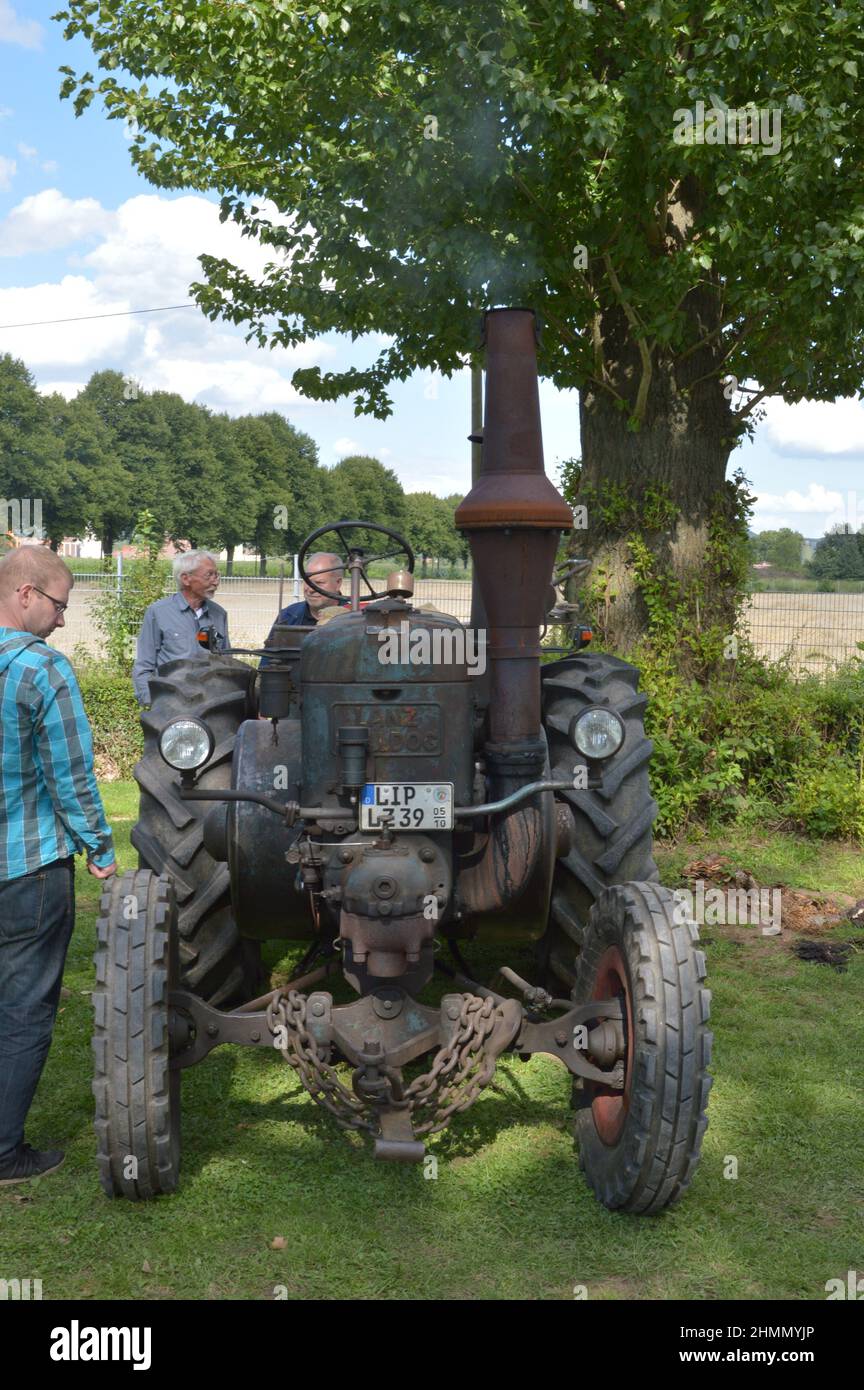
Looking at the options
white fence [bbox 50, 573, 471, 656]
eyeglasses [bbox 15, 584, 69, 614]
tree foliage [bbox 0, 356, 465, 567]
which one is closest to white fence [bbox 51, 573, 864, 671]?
white fence [bbox 50, 573, 471, 656]

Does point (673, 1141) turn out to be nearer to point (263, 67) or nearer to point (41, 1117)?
point (41, 1117)

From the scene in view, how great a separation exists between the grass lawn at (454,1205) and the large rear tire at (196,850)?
34 centimetres

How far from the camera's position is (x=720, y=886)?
688cm

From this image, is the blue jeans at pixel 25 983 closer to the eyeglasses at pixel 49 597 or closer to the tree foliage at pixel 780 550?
the eyeglasses at pixel 49 597

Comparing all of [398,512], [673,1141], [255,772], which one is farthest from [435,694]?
[398,512]

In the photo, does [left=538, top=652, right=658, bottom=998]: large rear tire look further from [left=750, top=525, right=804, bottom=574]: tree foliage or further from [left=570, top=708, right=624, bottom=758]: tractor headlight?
[left=750, top=525, right=804, bottom=574]: tree foliage

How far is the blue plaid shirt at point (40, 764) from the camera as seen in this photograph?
3.65 metres

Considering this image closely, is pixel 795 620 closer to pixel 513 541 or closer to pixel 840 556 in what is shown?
pixel 840 556

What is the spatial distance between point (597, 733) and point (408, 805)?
813 mm

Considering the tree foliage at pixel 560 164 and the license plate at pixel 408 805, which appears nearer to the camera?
the license plate at pixel 408 805

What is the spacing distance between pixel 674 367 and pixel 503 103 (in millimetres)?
2143

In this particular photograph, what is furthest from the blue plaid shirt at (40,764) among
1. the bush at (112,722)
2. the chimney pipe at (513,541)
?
the bush at (112,722)

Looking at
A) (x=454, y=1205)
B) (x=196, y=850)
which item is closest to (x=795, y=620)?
(x=196, y=850)

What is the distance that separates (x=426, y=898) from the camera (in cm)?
338
